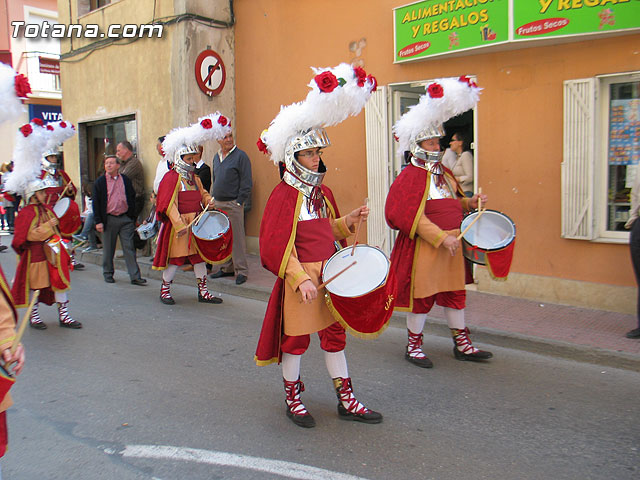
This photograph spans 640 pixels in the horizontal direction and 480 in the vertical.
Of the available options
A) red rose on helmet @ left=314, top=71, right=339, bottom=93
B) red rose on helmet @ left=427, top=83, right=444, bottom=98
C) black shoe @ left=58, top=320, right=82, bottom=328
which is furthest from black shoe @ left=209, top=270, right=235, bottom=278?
red rose on helmet @ left=314, top=71, right=339, bottom=93

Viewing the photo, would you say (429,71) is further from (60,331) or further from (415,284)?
(60,331)

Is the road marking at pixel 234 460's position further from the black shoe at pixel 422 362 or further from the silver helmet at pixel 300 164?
the black shoe at pixel 422 362

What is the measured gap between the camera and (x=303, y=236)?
3.90 meters

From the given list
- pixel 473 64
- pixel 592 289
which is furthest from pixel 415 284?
pixel 473 64

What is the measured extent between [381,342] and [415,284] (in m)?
1.29

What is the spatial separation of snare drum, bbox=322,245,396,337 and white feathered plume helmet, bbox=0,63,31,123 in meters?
1.97

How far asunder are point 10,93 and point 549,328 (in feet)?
17.3

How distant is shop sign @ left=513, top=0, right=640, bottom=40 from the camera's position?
6.05 m

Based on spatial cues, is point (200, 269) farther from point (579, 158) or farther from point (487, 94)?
point (579, 158)

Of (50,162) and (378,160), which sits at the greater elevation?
(50,162)

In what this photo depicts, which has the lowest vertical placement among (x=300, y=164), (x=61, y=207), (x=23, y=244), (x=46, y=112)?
(x=23, y=244)

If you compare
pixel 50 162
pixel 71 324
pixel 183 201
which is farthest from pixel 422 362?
pixel 50 162

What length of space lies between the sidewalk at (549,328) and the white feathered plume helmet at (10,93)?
4.67 meters

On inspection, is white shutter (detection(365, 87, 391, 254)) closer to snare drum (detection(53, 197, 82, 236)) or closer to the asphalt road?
the asphalt road
